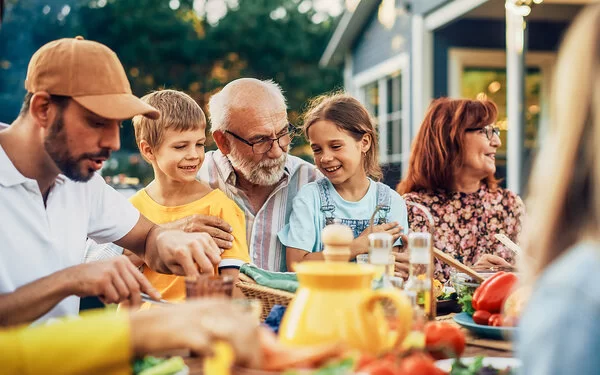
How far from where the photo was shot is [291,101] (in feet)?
89.3

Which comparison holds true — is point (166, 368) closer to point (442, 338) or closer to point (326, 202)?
point (442, 338)

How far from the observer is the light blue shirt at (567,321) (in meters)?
0.92

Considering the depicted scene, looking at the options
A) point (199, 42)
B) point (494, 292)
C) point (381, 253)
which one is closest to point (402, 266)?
point (494, 292)

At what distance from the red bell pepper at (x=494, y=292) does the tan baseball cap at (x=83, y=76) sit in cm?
120

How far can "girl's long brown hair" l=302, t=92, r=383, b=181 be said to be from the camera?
334 centimetres

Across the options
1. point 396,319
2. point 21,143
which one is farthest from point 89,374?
point 21,143

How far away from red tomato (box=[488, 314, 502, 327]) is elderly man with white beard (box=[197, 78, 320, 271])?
1513 millimetres

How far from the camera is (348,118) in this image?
3.35 meters

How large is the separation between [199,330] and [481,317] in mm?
1161

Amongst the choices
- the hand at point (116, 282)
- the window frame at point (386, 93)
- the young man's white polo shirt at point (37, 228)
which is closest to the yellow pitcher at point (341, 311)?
the hand at point (116, 282)

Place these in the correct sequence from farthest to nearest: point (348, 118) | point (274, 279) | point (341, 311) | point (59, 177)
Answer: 1. point (348, 118)
2. point (59, 177)
3. point (274, 279)
4. point (341, 311)

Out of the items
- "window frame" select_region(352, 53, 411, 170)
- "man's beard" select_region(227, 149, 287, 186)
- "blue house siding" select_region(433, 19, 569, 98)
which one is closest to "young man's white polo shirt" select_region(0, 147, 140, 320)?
"man's beard" select_region(227, 149, 287, 186)

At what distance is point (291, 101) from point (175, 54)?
4.79m

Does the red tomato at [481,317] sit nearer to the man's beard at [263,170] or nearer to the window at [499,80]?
the man's beard at [263,170]
